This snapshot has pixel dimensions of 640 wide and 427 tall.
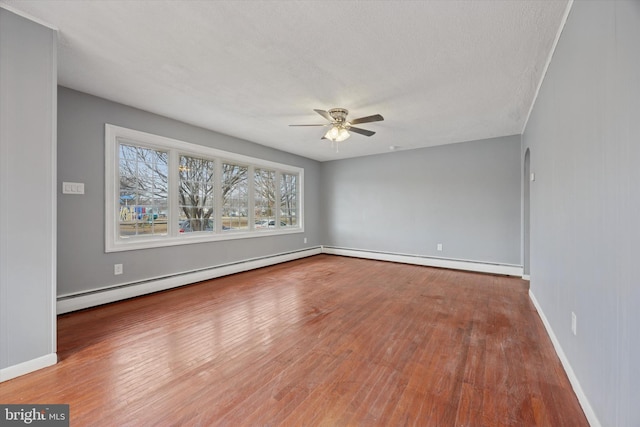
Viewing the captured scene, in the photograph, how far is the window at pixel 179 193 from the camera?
338 centimetres

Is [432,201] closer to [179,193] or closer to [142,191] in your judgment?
[179,193]

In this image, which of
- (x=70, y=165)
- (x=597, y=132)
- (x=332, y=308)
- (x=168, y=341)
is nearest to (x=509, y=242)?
(x=332, y=308)

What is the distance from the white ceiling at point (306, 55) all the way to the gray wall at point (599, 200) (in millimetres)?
504

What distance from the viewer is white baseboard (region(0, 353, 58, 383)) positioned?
1776mm

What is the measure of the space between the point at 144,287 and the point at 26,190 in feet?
6.82

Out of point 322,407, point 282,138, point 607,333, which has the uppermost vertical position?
point 282,138

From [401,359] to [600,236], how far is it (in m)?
1.51

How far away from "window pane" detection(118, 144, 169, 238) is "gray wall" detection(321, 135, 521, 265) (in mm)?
4068

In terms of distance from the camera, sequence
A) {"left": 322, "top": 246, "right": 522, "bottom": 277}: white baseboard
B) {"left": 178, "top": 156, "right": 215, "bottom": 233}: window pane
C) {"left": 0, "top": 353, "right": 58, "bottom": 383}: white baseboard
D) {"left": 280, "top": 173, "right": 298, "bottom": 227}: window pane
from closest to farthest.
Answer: {"left": 0, "top": 353, "right": 58, "bottom": 383}: white baseboard
{"left": 178, "top": 156, "right": 215, "bottom": 233}: window pane
{"left": 322, "top": 246, "right": 522, "bottom": 277}: white baseboard
{"left": 280, "top": 173, "right": 298, "bottom": 227}: window pane

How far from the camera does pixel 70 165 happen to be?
2.96 m

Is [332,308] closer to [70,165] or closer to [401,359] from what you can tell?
[401,359]

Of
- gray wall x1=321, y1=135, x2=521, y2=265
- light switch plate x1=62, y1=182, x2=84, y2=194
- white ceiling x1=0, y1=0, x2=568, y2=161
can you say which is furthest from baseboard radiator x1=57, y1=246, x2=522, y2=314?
white ceiling x1=0, y1=0, x2=568, y2=161

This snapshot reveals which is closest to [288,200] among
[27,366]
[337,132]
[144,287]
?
[337,132]

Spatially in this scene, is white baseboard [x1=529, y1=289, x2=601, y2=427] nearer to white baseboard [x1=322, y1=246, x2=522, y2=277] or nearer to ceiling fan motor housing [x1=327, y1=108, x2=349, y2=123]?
white baseboard [x1=322, y1=246, x2=522, y2=277]
